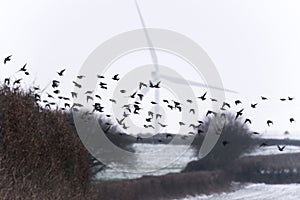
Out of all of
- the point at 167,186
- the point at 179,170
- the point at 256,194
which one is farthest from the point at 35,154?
the point at 179,170

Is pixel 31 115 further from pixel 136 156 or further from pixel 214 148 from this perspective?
pixel 214 148

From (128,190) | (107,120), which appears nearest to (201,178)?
(107,120)

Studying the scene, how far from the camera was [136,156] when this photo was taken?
53219mm

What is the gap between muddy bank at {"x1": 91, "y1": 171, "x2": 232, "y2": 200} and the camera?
38344mm

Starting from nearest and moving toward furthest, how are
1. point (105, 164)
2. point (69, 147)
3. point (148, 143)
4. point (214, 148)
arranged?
1. point (69, 147)
2. point (105, 164)
3. point (214, 148)
4. point (148, 143)

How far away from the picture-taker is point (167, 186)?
4569 cm

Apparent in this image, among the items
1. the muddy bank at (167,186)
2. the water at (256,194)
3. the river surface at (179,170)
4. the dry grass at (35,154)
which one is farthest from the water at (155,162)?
the dry grass at (35,154)

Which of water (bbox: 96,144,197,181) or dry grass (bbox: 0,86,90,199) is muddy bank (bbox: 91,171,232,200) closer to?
water (bbox: 96,144,197,181)

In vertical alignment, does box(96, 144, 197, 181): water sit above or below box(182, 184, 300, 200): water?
above

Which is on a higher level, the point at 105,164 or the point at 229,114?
the point at 229,114

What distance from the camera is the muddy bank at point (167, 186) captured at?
38344 millimetres

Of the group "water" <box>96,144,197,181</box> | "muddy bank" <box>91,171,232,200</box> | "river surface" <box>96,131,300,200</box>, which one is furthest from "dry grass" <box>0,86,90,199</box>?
"water" <box>96,144,197,181</box>

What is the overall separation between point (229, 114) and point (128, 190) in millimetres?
36377

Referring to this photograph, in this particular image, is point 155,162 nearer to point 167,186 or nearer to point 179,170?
point 179,170
